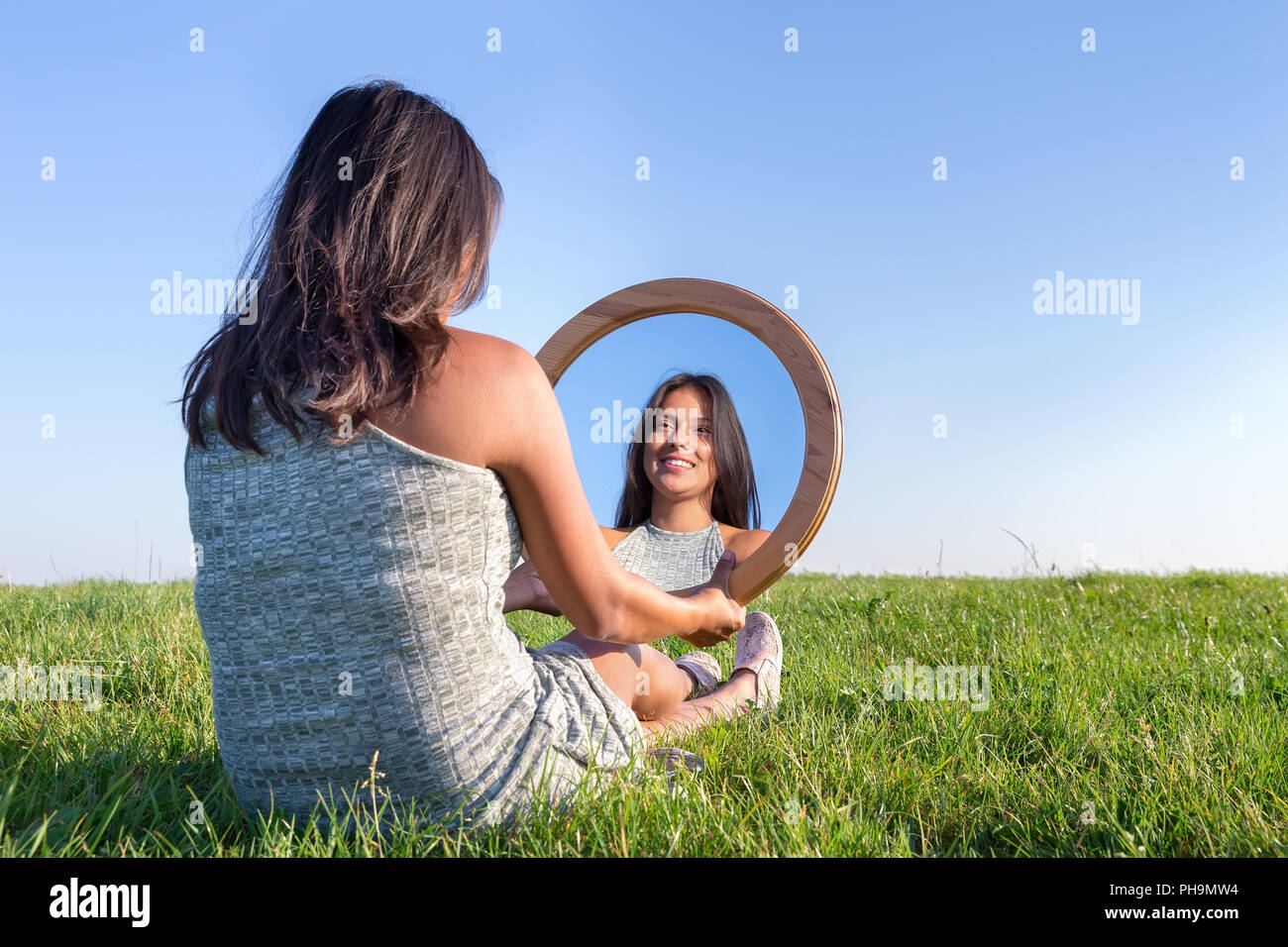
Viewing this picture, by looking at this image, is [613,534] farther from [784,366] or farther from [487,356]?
[487,356]

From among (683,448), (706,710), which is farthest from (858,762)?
(683,448)

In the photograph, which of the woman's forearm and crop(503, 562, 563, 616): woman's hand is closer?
the woman's forearm

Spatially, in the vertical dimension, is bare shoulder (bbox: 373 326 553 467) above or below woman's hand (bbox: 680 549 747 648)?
above

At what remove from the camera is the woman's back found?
2.00 meters

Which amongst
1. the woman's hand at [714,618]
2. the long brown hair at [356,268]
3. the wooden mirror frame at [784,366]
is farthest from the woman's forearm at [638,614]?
the wooden mirror frame at [784,366]

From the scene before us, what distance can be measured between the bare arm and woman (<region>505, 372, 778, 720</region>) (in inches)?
45.0

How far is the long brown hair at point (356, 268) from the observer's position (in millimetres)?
2002

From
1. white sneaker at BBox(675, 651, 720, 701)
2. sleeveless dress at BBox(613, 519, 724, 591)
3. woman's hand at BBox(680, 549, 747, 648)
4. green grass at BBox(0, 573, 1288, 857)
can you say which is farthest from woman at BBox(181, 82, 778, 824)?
white sneaker at BBox(675, 651, 720, 701)

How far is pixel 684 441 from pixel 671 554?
487mm

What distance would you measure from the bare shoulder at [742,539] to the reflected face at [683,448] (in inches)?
6.2

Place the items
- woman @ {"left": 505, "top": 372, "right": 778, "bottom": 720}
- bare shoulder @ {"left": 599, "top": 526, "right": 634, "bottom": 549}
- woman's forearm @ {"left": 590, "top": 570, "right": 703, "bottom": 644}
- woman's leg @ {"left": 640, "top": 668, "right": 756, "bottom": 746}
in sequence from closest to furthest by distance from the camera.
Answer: woman's forearm @ {"left": 590, "top": 570, "right": 703, "bottom": 644}, woman's leg @ {"left": 640, "top": 668, "right": 756, "bottom": 746}, woman @ {"left": 505, "top": 372, "right": 778, "bottom": 720}, bare shoulder @ {"left": 599, "top": 526, "right": 634, "bottom": 549}

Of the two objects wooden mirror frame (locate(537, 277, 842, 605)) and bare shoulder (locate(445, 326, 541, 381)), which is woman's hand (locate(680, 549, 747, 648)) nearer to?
wooden mirror frame (locate(537, 277, 842, 605))

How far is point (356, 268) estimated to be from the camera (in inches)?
84.0

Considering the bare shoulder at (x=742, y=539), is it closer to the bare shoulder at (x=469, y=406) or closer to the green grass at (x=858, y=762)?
the green grass at (x=858, y=762)
